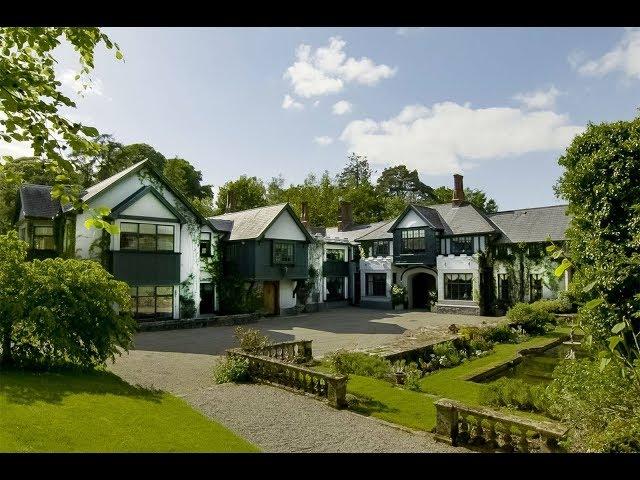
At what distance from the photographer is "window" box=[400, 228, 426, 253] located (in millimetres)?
35094

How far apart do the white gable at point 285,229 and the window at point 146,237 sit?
6.95 metres

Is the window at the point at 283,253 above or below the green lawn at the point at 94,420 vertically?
above

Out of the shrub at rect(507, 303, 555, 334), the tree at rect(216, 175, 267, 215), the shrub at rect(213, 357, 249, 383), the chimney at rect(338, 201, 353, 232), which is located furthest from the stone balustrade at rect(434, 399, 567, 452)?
the tree at rect(216, 175, 267, 215)

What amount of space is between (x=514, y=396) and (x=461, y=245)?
23064 millimetres

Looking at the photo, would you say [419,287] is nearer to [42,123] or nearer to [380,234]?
[380,234]

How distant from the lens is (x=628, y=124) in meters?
10.8

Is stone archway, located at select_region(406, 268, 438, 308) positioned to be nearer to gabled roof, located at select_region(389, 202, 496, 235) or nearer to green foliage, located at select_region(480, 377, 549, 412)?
gabled roof, located at select_region(389, 202, 496, 235)

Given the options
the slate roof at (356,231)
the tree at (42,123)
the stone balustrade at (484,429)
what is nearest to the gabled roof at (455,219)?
the slate roof at (356,231)

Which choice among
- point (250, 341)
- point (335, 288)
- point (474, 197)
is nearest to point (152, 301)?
point (250, 341)

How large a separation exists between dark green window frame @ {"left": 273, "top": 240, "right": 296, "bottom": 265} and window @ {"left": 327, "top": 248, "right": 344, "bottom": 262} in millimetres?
6558

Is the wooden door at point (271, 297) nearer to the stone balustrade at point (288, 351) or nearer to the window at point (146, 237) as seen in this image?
the window at point (146, 237)

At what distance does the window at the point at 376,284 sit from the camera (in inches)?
1487
